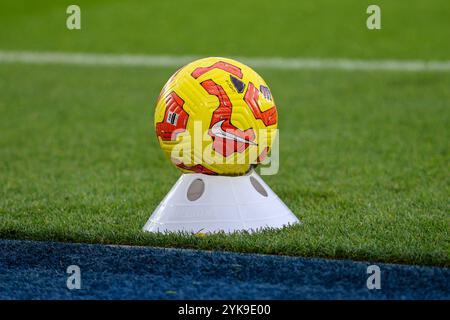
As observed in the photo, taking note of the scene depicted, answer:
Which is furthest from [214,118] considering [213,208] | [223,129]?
[213,208]

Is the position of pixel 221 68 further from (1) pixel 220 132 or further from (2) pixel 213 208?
(2) pixel 213 208

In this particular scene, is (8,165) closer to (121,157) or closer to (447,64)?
(121,157)

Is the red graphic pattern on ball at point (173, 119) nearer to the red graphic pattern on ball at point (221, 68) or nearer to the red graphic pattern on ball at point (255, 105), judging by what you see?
the red graphic pattern on ball at point (221, 68)

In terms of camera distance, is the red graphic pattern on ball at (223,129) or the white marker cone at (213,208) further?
the white marker cone at (213,208)

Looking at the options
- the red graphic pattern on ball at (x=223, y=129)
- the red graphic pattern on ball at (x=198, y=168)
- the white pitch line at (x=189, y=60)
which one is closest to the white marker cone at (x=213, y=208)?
the red graphic pattern on ball at (x=198, y=168)

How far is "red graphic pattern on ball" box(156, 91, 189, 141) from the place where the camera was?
550 centimetres

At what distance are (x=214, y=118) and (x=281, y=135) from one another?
4253 mm

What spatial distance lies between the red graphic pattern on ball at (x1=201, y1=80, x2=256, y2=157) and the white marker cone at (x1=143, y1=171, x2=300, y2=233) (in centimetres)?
26

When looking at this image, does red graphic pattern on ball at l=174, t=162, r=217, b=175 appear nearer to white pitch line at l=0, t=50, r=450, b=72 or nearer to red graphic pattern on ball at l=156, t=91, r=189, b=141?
red graphic pattern on ball at l=156, t=91, r=189, b=141

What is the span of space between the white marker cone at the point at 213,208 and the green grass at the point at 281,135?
0.13 metres

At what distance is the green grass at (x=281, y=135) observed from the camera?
578cm

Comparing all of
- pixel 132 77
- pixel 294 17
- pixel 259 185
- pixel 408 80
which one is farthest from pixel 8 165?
pixel 294 17

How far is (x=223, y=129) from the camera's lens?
18.1 feet
